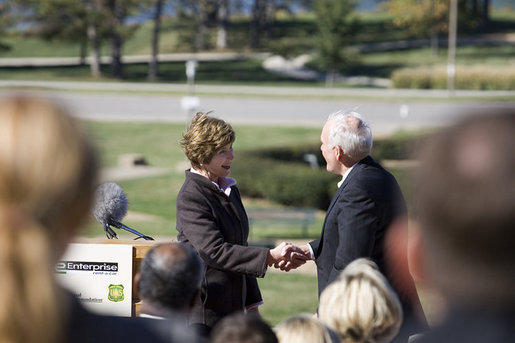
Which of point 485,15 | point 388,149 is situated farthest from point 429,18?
point 388,149

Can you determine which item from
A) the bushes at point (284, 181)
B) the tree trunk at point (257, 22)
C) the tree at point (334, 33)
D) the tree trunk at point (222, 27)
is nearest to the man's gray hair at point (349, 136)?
the bushes at point (284, 181)

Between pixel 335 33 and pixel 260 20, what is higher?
pixel 260 20

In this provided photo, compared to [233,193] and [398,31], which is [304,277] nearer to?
[233,193]

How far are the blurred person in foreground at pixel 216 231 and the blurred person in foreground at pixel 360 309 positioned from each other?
1559 mm

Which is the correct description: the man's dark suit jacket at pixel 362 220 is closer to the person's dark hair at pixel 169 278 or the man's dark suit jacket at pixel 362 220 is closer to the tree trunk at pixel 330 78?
the person's dark hair at pixel 169 278

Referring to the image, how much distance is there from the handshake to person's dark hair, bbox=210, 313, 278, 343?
2013 mm

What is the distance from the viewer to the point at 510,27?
229ft

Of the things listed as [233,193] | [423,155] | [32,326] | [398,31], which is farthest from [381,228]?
[398,31]

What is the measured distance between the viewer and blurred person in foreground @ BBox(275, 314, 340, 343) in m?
2.59

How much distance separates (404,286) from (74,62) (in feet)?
184

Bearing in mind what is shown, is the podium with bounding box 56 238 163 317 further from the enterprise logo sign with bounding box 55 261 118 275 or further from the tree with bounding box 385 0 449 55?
the tree with bounding box 385 0 449 55

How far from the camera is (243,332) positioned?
2344mm

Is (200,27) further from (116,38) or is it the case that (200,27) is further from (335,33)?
(335,33)

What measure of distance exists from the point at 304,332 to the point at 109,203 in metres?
2.28
